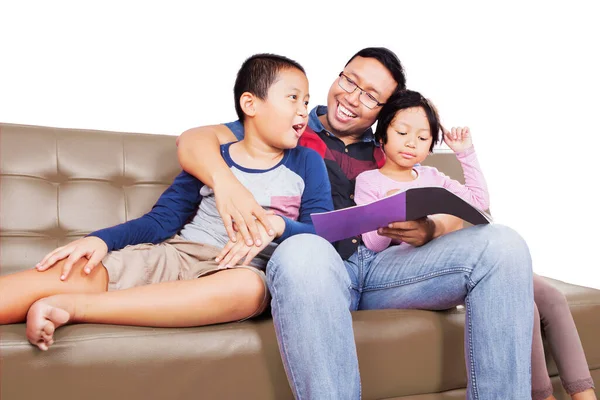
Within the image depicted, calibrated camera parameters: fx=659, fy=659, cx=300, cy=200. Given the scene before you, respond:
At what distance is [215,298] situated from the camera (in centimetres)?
137

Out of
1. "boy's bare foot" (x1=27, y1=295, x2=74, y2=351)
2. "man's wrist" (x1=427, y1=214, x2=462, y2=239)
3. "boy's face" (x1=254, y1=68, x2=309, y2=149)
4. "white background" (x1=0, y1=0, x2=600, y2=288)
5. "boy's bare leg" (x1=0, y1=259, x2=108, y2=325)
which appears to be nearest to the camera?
"boy's bare foot" (x1=27, y1=295, x2=74, y2=351)

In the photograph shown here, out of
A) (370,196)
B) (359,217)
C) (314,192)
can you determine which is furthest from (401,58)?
(359,217)

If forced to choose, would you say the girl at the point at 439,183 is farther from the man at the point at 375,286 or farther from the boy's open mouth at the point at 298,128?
the boy's open mouth at the point at 298,128

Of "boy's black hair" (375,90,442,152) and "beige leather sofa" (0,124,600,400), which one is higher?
"boy's black hair" (375,90,442,152)

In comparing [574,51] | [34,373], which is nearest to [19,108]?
[34,373]

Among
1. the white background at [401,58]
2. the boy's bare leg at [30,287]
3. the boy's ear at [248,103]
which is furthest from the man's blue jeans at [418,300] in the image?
the white background at [401,58]

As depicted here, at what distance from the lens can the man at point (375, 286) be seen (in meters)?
1.25

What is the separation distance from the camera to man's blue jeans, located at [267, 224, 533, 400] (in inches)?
49.2

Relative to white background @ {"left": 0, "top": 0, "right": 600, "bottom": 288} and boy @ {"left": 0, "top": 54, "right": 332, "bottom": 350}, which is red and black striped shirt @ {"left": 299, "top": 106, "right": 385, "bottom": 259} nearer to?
boy @ {"left": 0, "top": 54, "right": 332, "bottom": 350}

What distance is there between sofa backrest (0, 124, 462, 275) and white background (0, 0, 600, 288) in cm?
29

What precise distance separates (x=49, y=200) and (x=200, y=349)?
824 millimetres

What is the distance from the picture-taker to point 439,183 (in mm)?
1898

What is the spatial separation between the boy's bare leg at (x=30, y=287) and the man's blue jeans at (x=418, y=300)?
0.42 metres

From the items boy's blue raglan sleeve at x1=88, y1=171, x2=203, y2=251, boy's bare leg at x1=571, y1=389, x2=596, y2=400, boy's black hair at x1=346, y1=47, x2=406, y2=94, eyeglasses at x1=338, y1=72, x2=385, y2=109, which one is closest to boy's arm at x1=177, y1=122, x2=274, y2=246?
boy's blue raglan sleeve at x1=88, y1=171, x2=203, y2=251
